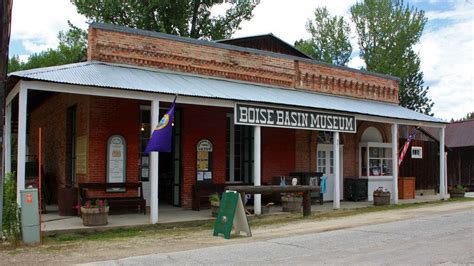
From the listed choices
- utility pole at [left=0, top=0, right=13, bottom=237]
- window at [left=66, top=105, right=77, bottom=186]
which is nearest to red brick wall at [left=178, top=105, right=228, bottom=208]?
window at [left=66, top=105, right=77, bottom=186]

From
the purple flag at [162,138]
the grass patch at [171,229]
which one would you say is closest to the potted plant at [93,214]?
the grass patch at [171,229]

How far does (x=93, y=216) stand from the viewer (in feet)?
37.3

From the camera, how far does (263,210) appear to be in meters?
14.5

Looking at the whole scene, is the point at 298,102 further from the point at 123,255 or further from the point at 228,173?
the point at 123,255

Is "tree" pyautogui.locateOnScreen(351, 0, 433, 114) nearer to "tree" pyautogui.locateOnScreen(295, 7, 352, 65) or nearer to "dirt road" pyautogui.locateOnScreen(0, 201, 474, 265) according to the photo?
"tree" pyautogui.locateOnScreen(295, 7, 352, 65)

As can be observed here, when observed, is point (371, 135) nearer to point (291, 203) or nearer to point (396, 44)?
point (291, 203)

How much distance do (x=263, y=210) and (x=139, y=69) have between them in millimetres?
5341

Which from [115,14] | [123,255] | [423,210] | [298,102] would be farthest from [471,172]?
[123,255]

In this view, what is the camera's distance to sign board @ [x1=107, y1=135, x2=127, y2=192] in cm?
1381

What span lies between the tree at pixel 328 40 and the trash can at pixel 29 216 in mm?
36789

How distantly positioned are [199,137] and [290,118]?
292 cm

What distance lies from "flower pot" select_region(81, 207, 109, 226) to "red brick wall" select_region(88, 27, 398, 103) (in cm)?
440

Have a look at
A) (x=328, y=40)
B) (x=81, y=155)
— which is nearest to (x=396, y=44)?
(x=328, y=40)

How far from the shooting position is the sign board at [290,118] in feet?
Result: 44.9
